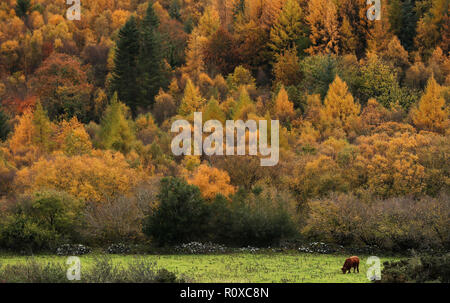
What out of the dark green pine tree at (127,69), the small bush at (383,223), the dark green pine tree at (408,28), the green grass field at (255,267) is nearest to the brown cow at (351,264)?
the green grass field at (255,267)

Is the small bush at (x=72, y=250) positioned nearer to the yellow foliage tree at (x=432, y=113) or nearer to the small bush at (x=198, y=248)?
the small bush at (x=198, y=248)

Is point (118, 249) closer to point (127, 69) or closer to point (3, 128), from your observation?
point (3, 128)

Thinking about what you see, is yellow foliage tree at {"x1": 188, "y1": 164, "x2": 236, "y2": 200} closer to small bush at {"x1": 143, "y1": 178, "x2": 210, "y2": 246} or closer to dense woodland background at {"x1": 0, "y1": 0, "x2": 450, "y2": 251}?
dense woodland background at {"x1": 0, "y1": 0, "x2": 450, "y2": 251}

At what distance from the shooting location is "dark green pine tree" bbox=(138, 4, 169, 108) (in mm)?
122250

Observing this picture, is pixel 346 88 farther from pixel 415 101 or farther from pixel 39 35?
pixel 39 35

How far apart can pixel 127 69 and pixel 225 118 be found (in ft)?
78.4

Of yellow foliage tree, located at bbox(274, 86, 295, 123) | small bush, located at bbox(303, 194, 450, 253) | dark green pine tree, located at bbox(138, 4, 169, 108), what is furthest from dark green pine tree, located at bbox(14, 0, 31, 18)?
small bush, located at bbox(303, 194, 450, 253)

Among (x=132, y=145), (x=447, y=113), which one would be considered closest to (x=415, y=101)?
(x=447, y=113)

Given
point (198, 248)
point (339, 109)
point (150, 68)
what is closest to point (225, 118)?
point (339, 109)

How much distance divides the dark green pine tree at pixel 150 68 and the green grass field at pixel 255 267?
2969 inches

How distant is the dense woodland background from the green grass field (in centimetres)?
492

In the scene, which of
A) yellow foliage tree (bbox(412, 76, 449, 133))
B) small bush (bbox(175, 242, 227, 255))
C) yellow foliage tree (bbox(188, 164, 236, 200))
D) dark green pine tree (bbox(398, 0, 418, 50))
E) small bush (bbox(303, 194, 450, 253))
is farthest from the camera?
dark green pine tree (bbox(398, 0, 418, 50))

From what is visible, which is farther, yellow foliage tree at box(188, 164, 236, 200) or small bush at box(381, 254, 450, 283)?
yellow foliage tree at box(188, 164, 236, 200)

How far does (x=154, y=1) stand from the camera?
566ft
